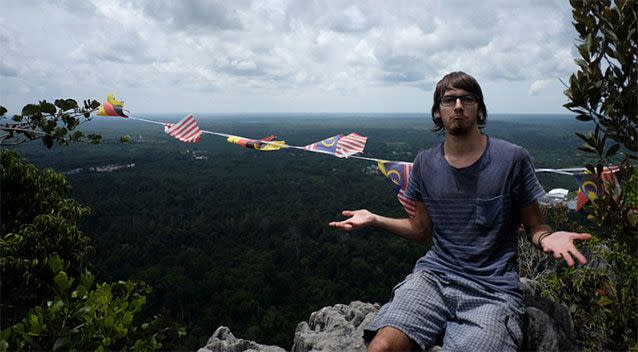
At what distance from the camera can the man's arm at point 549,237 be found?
2.13 metres

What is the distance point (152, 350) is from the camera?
94.0 inches

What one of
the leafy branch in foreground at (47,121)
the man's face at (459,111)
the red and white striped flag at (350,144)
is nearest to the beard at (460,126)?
the man's face at (459,111)

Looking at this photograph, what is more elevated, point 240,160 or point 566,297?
point 566,297

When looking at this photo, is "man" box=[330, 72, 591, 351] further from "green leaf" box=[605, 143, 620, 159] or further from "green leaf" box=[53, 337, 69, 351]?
"green leaf" box=[53, 337, 69, 351]

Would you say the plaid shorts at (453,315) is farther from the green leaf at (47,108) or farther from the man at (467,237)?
the green leaf at (47,108)

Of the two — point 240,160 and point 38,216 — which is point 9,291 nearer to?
point 38,216

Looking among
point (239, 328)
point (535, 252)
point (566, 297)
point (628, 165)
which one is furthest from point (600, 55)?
point (239, 328)

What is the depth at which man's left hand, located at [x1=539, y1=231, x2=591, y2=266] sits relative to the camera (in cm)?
212

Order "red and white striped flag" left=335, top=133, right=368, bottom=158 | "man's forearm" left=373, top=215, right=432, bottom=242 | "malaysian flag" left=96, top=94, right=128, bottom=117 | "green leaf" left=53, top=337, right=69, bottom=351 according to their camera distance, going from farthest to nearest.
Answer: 1. "red and white striped flag" left=335, top=133, right=368, bottom=158
2. "malaysian flag" left=96, top=94, right=128, bottom=117
3. "man's forearm" left=373, top=215, right=432, bottom=242
4. "green leaf" left=53, top=337, right=69, bottom=351

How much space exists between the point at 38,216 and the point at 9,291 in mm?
1423

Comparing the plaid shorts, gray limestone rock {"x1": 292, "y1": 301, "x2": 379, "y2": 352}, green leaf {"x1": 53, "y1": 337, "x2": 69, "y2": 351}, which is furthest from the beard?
green leaf {"x1": 53, "y1": 337, "x2": 69, "y2": 351}

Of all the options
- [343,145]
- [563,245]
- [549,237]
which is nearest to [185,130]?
[343,145]

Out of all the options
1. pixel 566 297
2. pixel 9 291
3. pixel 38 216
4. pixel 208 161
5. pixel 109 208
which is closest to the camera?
pixel 566 297

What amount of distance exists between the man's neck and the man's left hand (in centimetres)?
65
